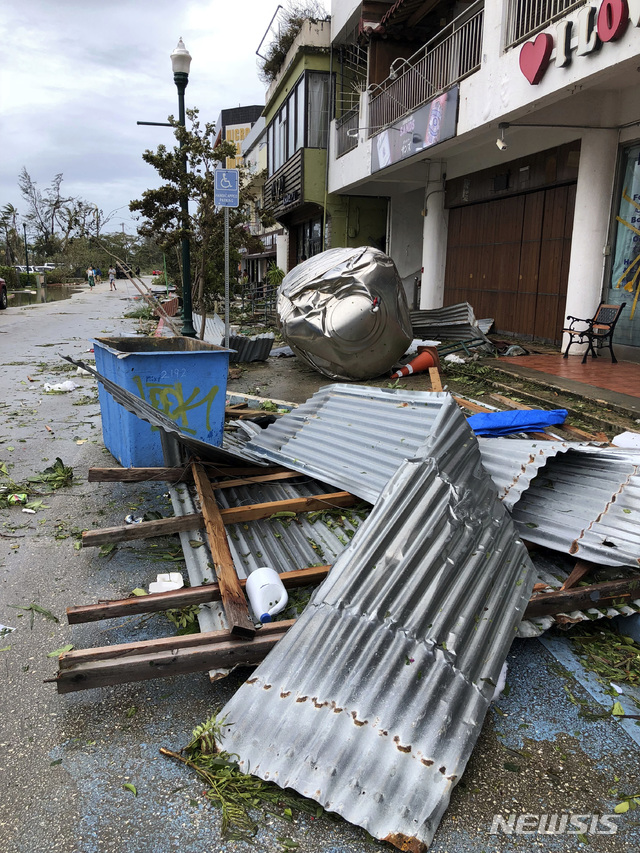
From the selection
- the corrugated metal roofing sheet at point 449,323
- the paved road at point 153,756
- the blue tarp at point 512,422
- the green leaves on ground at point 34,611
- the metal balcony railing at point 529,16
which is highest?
the metal balcony railing at point 529,16

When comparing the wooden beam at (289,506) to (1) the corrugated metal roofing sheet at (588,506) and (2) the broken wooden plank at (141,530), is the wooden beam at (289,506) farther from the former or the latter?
(1) the corrugated metal roofing sheet at (588,506)

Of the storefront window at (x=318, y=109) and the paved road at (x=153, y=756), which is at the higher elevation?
the storefront window at (x=318, y=109)

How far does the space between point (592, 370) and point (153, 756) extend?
8.40m

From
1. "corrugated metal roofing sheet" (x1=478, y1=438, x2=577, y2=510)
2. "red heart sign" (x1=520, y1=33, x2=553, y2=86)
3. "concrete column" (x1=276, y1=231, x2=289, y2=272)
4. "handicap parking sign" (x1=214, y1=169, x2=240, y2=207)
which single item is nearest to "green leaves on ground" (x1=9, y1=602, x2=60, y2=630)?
"corrugated metal roofing sheet" (x1=478, y1=438, x2=577, y2=510)

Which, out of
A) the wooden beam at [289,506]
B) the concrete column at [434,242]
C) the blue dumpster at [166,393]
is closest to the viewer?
the wooden beam at [289,506]

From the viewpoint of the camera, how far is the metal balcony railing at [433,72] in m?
11.2

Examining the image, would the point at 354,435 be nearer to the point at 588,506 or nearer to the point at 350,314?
the point at 588,506

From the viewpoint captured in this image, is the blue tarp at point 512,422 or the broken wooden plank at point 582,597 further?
the blue tarp at point 512,422

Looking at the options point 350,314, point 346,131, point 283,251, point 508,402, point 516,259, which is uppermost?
point 346,131

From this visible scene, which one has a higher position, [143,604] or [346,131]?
[346,131]

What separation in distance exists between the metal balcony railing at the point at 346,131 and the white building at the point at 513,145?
0.09 metres

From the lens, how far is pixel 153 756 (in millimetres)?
2328

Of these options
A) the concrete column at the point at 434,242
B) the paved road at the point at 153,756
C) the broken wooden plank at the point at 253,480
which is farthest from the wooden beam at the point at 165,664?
the concrete column at the point at 434,242

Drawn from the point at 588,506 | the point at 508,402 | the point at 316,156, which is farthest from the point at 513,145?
the point at 588,506
